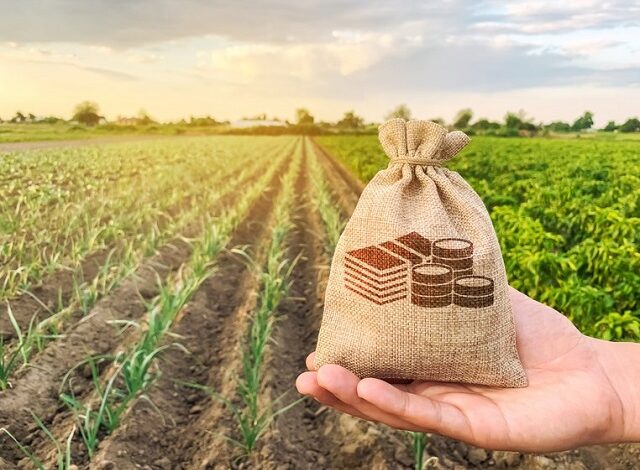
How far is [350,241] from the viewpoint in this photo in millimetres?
2039

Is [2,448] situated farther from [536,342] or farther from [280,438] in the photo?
[536,342]

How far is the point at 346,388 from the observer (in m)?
1.82

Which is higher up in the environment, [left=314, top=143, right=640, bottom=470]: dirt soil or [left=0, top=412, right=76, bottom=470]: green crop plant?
[left=0, top=412, right=76, bottom=470]: green crop plant

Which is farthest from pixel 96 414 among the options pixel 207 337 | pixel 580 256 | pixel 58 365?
pixel 580 256

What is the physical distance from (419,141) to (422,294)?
0.45 m

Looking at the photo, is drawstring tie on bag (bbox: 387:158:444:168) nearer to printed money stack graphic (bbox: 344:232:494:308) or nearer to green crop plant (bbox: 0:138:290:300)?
printed money stack graphic (bbox: 344:232:494:308)

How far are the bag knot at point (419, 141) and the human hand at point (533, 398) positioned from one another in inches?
22.3

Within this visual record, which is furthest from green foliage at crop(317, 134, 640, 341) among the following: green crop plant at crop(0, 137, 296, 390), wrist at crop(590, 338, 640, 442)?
green crop plant at crop(0, 137, 296, 390)

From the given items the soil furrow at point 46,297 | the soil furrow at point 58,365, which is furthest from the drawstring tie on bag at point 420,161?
the soil furrow at point 46,297

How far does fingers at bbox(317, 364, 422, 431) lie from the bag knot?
2.11 ft

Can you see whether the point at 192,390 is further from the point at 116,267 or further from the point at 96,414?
the point at 116,267

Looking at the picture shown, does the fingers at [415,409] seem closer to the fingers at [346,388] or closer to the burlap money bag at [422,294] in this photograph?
the fingers at [346,388]

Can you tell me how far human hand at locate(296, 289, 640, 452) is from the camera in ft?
5.99

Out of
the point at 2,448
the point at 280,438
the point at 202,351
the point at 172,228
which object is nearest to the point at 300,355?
the point at 202,351
